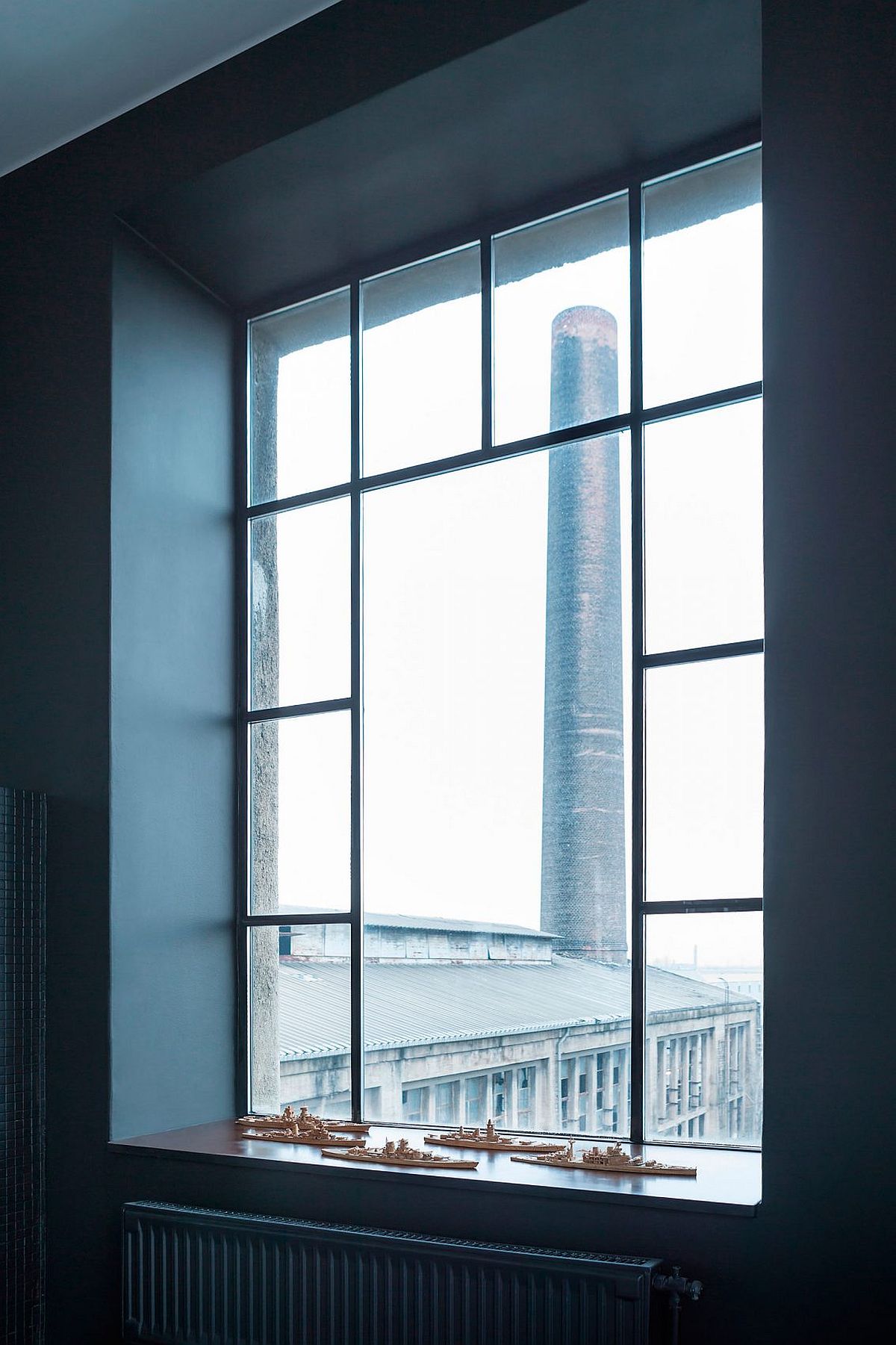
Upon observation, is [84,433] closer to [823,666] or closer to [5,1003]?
[5,1003]

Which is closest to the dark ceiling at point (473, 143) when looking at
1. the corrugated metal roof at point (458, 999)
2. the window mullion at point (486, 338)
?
the window mullion at point (486, 338)

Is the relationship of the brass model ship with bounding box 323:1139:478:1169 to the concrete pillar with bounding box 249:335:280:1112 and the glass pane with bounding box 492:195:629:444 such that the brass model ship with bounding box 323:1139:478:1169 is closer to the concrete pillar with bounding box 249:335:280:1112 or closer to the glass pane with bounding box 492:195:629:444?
the concrete pillar with bounding box 249:335:280:1112

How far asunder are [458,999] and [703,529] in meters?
1.46

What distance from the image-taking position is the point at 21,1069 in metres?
3.43

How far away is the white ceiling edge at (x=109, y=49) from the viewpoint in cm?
329

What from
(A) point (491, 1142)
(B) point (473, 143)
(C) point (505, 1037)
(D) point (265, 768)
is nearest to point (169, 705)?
(D) point (265, 768)

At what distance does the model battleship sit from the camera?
8.79 feet

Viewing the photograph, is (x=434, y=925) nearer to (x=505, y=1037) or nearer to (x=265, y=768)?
Answer: (x=505, y=1037)

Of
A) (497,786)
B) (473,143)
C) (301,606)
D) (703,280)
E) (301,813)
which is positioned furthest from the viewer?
(301,606)

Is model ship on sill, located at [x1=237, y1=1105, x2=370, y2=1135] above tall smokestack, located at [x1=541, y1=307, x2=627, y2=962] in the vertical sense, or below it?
below

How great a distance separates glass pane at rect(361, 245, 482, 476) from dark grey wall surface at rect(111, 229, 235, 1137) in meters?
0.59

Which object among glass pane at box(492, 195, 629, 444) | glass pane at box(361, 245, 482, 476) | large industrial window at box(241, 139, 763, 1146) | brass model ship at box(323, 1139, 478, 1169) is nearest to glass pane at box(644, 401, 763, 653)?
large industrial window at box(241, 139, 763, 1146)

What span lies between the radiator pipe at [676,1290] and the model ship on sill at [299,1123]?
1.12 m

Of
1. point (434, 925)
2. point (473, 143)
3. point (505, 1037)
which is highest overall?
point (473, 143)
